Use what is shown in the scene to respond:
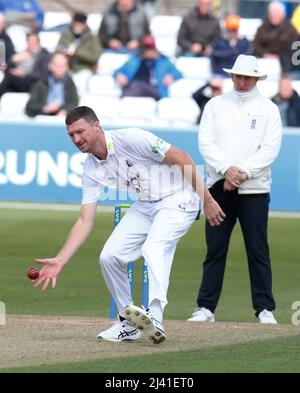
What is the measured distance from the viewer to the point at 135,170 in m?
9.77

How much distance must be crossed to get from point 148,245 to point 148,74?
45.3 feet

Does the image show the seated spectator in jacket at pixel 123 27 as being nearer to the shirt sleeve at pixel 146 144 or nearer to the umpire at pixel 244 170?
the umpire at pixel 244 170

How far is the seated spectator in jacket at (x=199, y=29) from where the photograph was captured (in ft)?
78.6

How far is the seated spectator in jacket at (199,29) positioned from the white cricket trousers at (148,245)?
46.8 ft

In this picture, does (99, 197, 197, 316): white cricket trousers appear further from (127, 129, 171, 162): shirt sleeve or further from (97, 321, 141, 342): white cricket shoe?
(127, 129, 171, 162): shirt sleeve

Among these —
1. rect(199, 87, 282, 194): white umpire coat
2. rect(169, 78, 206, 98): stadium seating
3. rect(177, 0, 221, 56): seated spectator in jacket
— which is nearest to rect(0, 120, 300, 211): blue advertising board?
rect(169, 78, 206, 98): stadium seating

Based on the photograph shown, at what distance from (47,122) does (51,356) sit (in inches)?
481

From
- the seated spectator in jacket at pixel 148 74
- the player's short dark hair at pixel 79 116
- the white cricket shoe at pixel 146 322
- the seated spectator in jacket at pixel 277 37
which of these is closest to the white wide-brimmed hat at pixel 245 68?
the player's short dark hair at pixel 79 116

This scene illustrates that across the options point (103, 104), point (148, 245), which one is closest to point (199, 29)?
point (103, 104)

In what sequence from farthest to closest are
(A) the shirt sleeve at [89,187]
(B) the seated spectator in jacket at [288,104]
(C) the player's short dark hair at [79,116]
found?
(B) the seated spectator in jacket at [288,104] → (A) the shirt sleeve at [89,187] → (C) the player's short dark hair at [79,116]

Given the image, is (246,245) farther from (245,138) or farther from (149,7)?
(149,7)

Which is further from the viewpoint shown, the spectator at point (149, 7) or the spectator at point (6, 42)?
the spectator at point (149, 7)

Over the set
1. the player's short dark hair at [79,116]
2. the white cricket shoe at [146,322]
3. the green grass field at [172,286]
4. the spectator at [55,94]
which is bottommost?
the green grass field at [172,286]
